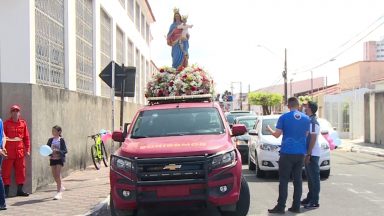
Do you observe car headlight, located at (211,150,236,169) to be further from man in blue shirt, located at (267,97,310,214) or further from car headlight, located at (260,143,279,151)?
car headlight, located at (260,143,279,151)

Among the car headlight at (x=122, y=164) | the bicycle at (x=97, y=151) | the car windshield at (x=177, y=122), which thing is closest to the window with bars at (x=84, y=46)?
the bicycle at (x=97, y=151)

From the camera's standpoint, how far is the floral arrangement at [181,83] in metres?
10.9

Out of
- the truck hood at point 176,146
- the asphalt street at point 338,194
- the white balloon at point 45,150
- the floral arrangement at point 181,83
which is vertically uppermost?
the floral arrangement at point 181,83

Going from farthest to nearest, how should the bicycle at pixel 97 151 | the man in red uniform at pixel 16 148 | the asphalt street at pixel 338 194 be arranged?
the bicycle at pixel 97 151 → the man in red uniform at pixel 16 148 → the asphalt street at pixel 338 194

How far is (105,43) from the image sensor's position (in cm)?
2058

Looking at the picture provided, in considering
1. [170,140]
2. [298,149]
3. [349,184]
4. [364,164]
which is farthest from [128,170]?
[364,164]

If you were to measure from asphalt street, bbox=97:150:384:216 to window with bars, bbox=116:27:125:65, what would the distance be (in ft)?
35.1

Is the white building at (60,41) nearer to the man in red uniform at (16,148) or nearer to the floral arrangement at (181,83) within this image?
the man in red uniform at (16,148)

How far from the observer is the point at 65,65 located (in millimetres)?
13719

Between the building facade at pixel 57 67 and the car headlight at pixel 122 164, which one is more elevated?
the building facade at pixel 57 67

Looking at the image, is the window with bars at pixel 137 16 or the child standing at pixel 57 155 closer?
the child standing at pixel 57 155

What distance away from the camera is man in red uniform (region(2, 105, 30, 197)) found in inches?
405

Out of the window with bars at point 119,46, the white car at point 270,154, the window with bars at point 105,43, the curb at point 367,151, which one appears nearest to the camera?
the white car at point 270,154

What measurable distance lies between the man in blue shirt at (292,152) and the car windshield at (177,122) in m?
1.15
